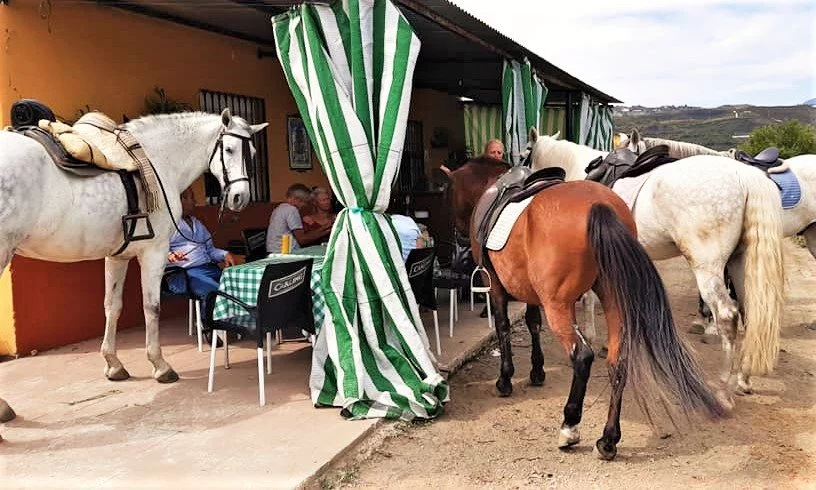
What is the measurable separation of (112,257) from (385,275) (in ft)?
6.44

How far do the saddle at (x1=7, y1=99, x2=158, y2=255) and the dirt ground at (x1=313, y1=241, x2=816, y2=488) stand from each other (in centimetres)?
218

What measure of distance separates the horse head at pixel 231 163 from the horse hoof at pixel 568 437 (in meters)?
2.68

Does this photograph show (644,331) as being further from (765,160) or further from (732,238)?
(765,160)

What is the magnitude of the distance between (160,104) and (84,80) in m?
0.78

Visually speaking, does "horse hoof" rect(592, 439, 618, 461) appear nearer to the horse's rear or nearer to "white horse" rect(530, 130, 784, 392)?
the horse's rear

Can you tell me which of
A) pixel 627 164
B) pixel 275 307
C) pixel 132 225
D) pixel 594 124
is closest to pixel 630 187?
pixel 627 164

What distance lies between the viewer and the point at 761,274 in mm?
3996

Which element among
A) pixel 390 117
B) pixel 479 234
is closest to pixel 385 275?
pixel 479 234

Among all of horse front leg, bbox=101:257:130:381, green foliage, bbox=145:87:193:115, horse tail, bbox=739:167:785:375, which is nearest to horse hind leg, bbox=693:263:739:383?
horse tail, bbox=739:167:785:375

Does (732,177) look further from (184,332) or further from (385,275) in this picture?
(184,332)

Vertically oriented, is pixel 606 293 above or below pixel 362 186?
below

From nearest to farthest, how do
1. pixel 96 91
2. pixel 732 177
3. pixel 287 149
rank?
pixel 732 177, pixel 96 91, pixel 287 149

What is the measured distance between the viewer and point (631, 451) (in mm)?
3352

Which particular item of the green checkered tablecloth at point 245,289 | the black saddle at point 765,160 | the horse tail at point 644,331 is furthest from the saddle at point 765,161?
the green checkered tablecloth at point 245,289
